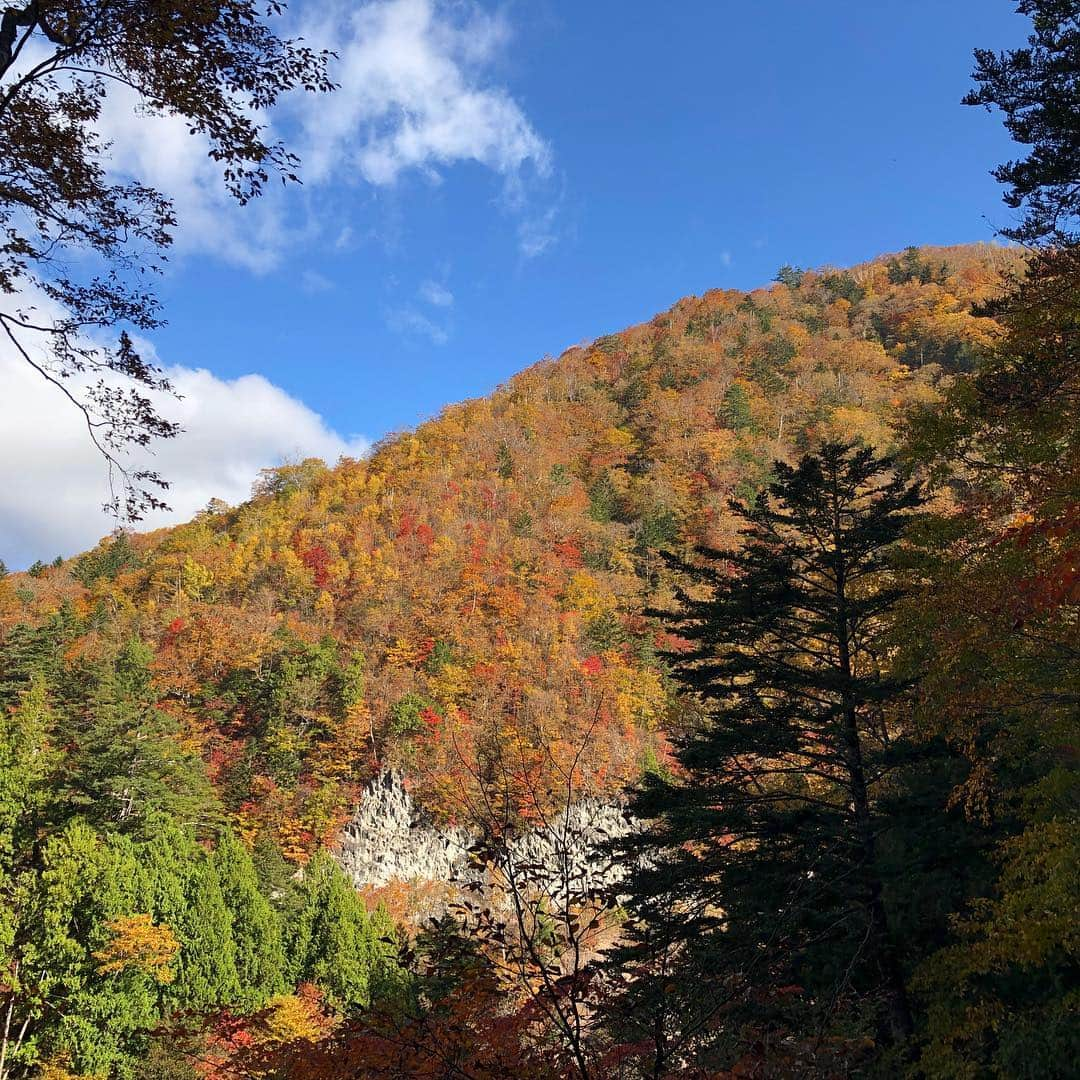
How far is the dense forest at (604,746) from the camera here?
7035 mm

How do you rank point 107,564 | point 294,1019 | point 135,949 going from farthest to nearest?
point 107,564 < point 294,1019 < point 135,949

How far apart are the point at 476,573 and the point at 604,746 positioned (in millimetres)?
17309

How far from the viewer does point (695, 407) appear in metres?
67.9

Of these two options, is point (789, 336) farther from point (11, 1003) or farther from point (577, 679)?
point (11, 1003)

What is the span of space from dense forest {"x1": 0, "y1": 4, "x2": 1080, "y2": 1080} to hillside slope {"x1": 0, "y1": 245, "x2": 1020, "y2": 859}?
0.37m

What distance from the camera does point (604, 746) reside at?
35.8 metres

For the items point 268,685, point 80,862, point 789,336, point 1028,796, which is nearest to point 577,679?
point 268,685

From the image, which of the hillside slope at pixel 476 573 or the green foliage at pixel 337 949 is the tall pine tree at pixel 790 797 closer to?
the hillside slope at pixel 476 573

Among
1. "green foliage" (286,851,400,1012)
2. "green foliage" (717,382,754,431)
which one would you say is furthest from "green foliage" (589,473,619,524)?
"green foliage" (286,851,400,1012)

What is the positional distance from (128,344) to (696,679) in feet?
30.2

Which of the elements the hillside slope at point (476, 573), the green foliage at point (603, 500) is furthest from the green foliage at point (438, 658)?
the green foliage at point (603, 500)

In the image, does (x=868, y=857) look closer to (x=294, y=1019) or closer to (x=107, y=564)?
(x=294, y=1019)

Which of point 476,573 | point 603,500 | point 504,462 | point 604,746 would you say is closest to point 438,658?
point 476,573

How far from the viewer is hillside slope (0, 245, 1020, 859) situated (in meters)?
35.3
